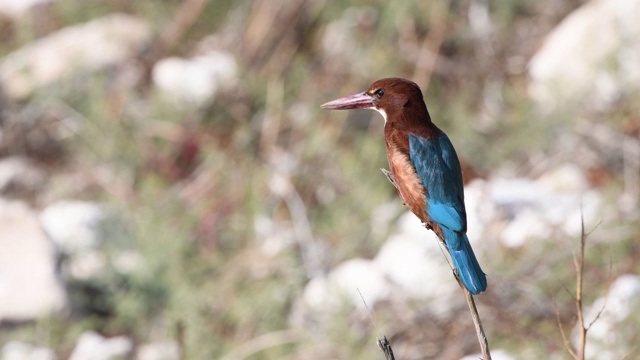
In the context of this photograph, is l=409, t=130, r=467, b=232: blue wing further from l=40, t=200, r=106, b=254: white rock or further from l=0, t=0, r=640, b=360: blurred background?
l=40, t=200, r=106, b=254: white rock

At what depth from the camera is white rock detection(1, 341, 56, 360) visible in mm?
3896

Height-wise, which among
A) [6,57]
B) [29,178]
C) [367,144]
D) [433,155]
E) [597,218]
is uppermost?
[6,57]

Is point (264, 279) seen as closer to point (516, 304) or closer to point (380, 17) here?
point (516, 304)

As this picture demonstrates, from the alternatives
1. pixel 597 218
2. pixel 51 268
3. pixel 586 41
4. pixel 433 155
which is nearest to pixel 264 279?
pixel 51 268

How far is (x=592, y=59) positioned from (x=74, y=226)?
7.79 ft

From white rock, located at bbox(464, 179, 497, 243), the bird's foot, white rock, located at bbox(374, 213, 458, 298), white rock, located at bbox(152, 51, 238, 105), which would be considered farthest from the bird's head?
white rock, located at bbox(152, 51, 238, 105)

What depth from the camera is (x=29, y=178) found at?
5.37m

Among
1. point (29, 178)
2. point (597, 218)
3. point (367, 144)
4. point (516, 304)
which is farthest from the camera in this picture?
point (29, 178)

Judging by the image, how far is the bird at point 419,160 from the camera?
1985 millimetres

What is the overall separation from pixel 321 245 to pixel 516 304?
3.29 feet

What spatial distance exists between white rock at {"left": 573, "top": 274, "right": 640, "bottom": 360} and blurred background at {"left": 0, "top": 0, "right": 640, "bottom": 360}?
0.05ft

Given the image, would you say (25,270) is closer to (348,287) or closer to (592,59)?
(348,287)

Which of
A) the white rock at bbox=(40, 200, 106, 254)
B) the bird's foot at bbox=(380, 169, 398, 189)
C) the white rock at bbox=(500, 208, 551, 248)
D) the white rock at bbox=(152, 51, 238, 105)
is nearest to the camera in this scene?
the bird's foot at bbox=(380, 169, 398, 189)

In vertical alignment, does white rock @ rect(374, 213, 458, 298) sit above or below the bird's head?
above
